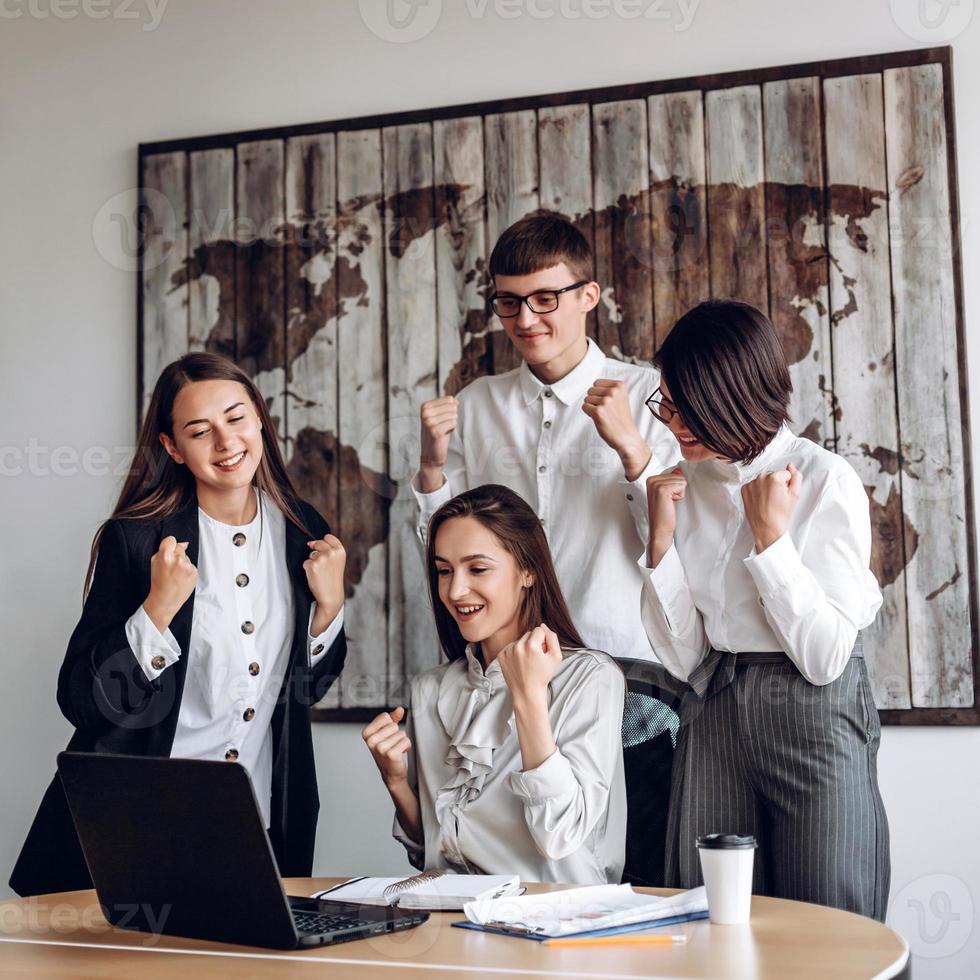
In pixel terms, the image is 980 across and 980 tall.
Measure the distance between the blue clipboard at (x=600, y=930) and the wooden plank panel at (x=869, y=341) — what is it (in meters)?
1.26

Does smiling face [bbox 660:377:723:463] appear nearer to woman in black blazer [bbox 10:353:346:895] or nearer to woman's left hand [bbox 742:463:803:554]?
woman's left hand [bbox 742:463:803:554]

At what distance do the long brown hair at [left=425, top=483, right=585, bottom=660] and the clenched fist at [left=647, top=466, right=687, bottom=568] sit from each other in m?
0.23

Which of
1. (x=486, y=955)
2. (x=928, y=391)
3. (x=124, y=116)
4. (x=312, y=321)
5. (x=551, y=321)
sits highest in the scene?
(x=124, y=116)

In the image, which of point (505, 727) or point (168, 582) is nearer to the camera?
point (505, 727)

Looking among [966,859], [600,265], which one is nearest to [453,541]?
[600,265]

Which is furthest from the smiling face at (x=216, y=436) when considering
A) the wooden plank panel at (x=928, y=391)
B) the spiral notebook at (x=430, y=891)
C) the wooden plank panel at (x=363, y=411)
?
the wooden plank panel at (x=928, y=391)

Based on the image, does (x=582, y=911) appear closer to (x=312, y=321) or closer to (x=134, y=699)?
(x=134, y=699)

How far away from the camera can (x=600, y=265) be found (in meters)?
2.68

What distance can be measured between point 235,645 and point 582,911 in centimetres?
93

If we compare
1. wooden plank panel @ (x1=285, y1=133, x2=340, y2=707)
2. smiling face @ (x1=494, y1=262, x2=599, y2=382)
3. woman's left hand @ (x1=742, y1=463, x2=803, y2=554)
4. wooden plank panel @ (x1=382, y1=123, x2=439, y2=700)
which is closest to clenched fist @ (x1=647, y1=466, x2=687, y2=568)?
woman's left hand @ (x1=742, y1=463, x2=803, y2=554)

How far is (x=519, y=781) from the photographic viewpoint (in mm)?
1719

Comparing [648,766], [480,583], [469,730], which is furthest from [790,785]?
[480,583]

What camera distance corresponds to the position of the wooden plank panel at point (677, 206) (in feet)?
8.61

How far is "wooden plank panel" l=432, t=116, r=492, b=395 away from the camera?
9.06 feet
